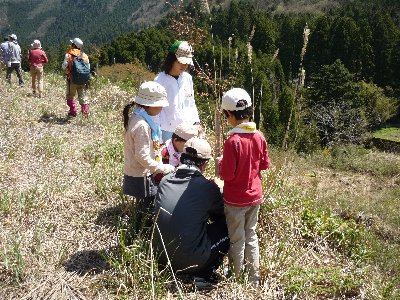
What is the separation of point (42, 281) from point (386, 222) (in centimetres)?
694

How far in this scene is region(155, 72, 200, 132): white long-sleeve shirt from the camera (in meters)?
3.87

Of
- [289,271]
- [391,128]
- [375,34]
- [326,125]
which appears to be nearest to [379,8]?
[375,34]

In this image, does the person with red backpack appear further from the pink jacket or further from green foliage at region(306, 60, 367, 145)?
green foliage at region(306, 60, 367, 145)

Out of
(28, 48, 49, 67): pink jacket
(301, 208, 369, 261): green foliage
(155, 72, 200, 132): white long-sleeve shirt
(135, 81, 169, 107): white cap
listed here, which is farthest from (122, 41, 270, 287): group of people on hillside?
(28, 48, 49, 67): pink jacket

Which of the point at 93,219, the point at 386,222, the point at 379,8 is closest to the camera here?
the point at 93,219

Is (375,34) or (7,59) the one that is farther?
(375,34)

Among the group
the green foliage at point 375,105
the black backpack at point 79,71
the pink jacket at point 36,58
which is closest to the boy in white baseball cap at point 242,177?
the black backpack at point 79,71

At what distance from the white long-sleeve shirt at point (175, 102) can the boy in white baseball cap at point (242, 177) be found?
1028mm

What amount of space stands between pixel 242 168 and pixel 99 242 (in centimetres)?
144

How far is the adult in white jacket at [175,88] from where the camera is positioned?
377 centimetres

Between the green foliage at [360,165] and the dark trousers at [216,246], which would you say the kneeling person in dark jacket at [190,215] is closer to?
the dark trousers at [216,246]

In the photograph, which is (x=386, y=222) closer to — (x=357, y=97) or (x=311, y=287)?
(x=311, y=287)

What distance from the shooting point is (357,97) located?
40156mm

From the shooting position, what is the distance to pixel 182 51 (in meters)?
3.73
